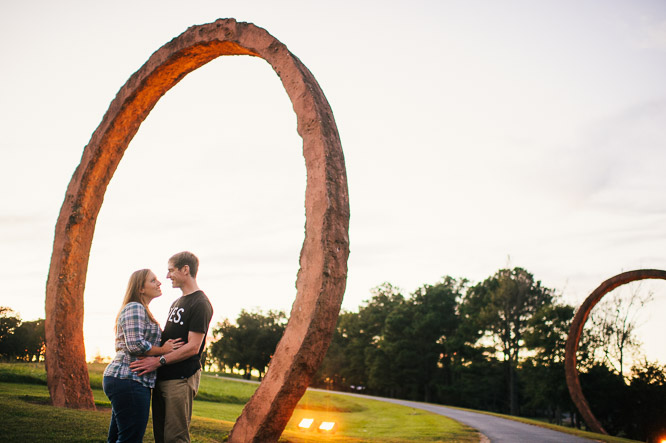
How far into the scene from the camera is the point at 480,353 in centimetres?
4175

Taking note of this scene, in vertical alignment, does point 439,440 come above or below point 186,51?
below

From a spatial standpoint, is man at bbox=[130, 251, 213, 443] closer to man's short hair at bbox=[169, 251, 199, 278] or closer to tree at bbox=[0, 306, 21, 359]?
man's short hair at bbox=[169, 251, 199, 278]

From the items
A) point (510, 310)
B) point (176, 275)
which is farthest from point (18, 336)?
point (510, 310)

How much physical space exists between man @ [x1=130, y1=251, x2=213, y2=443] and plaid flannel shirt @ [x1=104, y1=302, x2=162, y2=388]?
3.2 inches

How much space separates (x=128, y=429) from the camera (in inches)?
138

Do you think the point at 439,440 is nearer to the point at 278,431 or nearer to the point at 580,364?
the point at 278,431

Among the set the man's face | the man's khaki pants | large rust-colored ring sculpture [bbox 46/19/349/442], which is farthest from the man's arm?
large rust-colored ring sculpture [bbox 46/19/349/442]

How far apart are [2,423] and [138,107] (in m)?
5.27

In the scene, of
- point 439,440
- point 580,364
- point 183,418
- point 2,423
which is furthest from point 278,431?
point 580,364

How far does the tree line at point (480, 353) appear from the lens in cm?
2531

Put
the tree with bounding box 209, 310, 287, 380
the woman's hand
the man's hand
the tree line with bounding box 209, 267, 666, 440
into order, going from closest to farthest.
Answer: the man's hand → the woman's hand → the tree line with bounding box 209, 267, 666, 440 → the tree with bounding box 209, 310, 287, 380

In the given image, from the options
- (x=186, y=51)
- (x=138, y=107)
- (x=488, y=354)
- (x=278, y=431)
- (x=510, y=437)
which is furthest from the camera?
(x=488, y=354)

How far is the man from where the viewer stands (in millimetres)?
3793

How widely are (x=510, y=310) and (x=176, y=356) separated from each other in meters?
40.3
